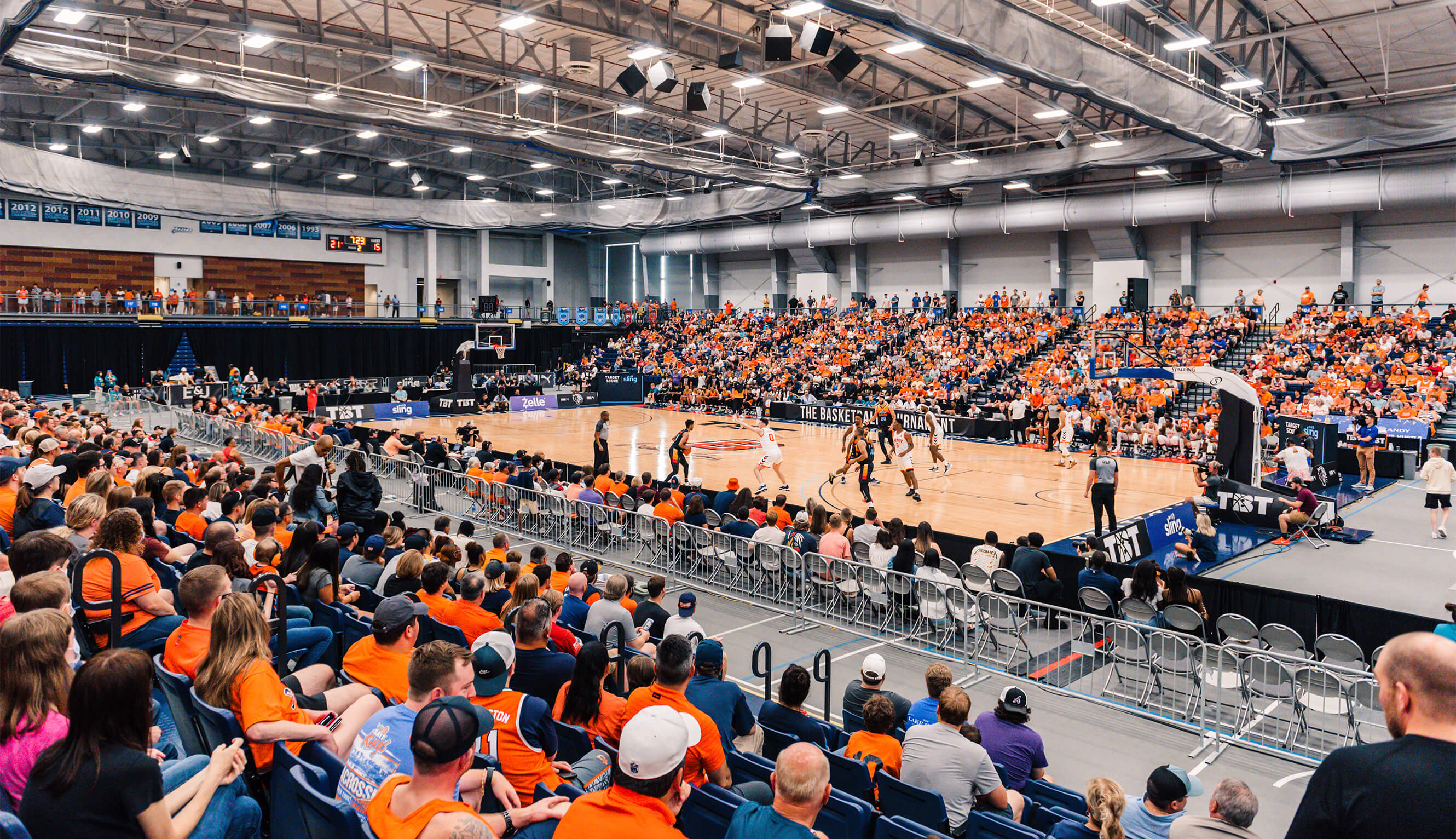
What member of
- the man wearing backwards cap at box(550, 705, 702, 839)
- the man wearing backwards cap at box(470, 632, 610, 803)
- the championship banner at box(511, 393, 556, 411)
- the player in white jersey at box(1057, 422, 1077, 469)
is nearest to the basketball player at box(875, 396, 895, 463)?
the player in white jersey at box(1057, 422, 1077, 469)

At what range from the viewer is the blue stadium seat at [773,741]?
17.2 feet

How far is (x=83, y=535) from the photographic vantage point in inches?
254

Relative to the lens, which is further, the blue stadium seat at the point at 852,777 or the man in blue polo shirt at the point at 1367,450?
the man in blue polo shirt at the point at 1367,450

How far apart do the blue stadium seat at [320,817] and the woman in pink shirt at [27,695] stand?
0.82 metres

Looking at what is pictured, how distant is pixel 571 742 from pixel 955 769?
204 cm

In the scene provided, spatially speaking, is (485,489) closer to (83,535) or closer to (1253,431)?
(83,535)

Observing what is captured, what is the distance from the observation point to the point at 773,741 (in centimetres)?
531

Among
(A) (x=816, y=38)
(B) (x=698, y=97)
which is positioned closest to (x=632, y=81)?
(B) (x=698, y=97)

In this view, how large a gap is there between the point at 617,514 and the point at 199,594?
9.14 meters

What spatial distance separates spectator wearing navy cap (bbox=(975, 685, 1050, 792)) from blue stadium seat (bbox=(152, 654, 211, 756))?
4.17m

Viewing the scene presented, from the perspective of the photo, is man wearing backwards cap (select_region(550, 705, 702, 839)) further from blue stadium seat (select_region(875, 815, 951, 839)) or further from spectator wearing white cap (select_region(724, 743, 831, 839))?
blue stadium seat (select_region(875, 815, 951, 839))

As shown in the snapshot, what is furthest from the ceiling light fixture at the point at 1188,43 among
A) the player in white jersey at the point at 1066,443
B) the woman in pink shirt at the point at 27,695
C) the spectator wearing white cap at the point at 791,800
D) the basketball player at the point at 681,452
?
the woman in pink shirt at the point at 27,695

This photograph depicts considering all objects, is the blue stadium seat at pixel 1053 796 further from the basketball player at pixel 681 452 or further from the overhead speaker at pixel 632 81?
the overhead speaker at pixel 632 81

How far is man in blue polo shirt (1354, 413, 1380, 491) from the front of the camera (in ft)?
67.4
